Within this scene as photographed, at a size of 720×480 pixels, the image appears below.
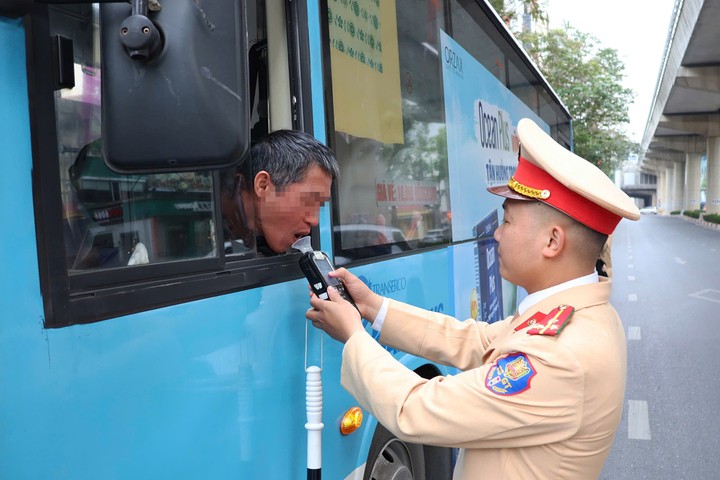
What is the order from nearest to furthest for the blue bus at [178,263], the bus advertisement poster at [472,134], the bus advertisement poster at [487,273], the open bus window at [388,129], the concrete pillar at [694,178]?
the blue bus at [178,263] < the open bus window at [388,129] < the bus advertisement poster at [472,134] < the bus advertisement poster at [487,273] < the concrete pillar at [694,178]

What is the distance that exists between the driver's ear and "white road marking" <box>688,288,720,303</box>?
1073 cm

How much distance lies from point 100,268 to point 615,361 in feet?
4.10

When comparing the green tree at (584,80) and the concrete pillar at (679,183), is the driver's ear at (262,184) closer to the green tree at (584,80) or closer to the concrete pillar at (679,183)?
the green tree at (584,80)

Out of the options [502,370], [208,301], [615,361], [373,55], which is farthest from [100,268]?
[373,55]

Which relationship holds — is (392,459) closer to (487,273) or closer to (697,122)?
(487,273)

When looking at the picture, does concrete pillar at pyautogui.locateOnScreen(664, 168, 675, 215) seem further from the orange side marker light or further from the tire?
the orange side marker light

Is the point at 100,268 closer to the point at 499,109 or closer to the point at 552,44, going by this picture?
the point at 499,109

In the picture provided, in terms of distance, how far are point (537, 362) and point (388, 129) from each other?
4.66 feet

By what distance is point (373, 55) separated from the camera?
2.36m

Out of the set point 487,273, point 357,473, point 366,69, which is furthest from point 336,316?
point 487,273

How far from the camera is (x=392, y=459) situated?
2.52 meters

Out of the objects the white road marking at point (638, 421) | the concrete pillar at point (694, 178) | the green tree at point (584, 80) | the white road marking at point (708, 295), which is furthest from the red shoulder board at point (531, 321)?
the concrete pillar at point (694, 178)

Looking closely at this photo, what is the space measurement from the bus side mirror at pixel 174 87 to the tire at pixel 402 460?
1592 mm

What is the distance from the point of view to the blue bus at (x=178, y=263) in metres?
0.98
